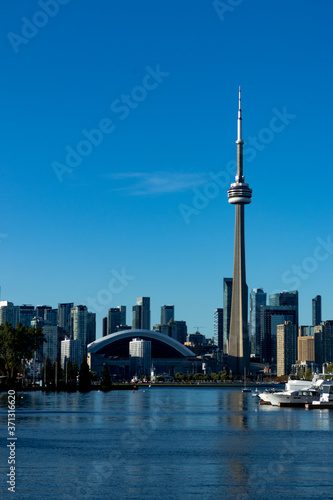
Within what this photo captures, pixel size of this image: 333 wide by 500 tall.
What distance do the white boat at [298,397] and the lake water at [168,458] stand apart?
131ft

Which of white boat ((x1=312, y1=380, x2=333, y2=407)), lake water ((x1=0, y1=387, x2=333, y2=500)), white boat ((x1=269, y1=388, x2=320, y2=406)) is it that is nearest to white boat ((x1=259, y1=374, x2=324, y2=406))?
→ white boat ((x1=269, y1=388, x2=320, y2=406))

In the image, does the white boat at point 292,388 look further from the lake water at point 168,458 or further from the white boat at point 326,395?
the lake water at point 168,458

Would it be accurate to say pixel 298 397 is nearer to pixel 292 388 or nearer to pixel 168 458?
pixel 292 388

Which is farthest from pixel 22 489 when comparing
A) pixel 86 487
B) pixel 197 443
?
pixel 197 443

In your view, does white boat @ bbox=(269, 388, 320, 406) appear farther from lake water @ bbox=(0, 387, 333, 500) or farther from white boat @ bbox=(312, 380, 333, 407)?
lake water @ bbox=(0, 387, 333, 500)

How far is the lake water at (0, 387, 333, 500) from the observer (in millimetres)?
53531

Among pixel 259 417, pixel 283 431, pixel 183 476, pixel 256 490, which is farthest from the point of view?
pixel 259 417

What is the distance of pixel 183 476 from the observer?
59.0 metres

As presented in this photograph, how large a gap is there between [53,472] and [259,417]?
6371 centimetres

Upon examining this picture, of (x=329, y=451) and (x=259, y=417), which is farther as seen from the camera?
(x=259, y=417)

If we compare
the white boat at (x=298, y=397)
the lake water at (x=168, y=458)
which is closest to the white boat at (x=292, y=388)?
the white boat at (x=298, y=397)

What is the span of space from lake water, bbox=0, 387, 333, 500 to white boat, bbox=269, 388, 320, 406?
39.9 meters

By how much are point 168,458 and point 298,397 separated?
89849mm

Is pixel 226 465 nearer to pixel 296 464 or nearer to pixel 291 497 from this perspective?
pixel 296 464
